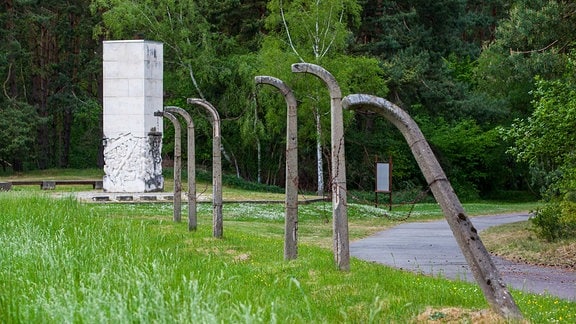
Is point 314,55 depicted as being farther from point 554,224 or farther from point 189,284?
point 189,284

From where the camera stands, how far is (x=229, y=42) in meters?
62.3

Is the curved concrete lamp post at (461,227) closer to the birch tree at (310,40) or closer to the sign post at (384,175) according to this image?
the sign post at (384,175)

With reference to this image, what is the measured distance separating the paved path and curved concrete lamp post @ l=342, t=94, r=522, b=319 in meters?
3.96

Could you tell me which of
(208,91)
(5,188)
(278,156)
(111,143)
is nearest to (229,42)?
(208,91)

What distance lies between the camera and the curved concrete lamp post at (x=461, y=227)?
9539mm

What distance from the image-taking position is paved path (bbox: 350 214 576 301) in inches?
634

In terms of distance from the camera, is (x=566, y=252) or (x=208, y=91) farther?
(x=208, y=91)

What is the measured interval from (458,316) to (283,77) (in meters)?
42.4

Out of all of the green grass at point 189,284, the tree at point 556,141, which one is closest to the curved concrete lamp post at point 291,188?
the green grass at point 189,284

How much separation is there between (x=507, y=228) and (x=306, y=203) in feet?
40.8

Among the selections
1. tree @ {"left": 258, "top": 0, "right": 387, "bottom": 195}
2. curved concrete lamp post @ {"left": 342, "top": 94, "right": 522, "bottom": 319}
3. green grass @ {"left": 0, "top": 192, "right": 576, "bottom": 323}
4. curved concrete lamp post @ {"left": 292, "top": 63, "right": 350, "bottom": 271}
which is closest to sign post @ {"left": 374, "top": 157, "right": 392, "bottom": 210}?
tree @ {"left": 258, "top": 0, "right": 387, "bottom": 195}

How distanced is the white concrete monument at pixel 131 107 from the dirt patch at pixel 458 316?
3454cm

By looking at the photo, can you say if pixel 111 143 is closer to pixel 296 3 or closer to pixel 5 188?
pixel 5 188

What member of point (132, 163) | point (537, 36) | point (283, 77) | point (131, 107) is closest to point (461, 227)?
point (537, 36)
